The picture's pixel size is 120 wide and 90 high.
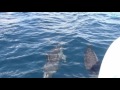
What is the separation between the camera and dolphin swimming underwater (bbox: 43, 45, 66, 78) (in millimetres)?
2450

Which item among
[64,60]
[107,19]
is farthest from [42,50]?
[107,19]

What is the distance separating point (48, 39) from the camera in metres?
2.51

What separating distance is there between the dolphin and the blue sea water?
0.16ft

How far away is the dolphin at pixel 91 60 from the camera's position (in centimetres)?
250

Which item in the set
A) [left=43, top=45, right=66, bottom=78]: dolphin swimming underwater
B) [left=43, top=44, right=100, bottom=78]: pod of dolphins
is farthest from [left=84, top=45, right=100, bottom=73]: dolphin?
[left=43, top=45, right=66, bottom=78]: dolphin swimming underwater

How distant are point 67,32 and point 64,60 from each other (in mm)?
315

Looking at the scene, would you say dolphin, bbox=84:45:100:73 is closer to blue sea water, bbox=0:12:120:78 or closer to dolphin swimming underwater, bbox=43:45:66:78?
blue sea water, bbox=0:12:120:78

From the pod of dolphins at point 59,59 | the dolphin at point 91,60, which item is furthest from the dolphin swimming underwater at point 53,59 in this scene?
the dolphin at point 91,60

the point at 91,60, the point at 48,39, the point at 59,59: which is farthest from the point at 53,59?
the point at 91,60

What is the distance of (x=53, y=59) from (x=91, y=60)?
45cm
